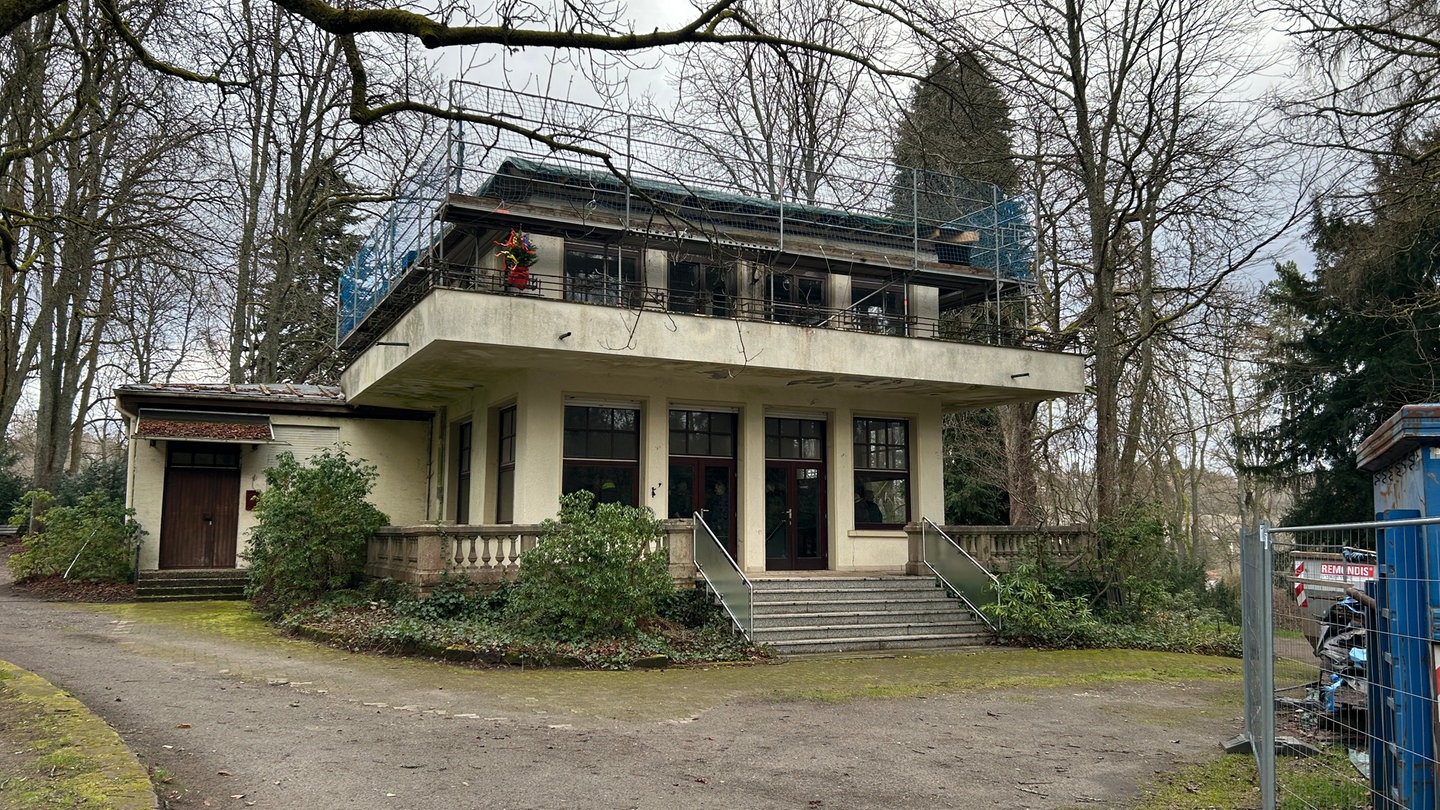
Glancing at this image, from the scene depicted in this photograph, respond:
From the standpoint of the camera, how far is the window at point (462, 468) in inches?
761

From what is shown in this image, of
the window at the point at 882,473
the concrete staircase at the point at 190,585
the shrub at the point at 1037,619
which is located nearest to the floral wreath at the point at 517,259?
the window at the point at 882,473

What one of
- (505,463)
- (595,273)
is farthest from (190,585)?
(595,273)

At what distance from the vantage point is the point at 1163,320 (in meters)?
19.2

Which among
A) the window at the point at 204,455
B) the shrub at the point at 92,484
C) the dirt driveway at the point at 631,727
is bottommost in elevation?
the dirt driveway at the point at 631,727

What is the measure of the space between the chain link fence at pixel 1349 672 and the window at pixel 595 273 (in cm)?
1133

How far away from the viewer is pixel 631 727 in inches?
329

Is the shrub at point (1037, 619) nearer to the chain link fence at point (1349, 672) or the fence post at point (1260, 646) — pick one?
the chain link fence at point (1349, 672)

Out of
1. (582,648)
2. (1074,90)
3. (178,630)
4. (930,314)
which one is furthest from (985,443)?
(178,630)

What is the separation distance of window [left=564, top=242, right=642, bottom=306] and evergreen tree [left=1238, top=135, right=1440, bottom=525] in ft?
40.6

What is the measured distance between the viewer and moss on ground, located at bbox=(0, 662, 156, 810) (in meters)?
5.22

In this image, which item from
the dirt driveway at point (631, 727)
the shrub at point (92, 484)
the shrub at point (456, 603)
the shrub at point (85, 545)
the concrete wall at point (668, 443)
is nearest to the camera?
the dirt driveway at point (631, 727)

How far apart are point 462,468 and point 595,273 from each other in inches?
213

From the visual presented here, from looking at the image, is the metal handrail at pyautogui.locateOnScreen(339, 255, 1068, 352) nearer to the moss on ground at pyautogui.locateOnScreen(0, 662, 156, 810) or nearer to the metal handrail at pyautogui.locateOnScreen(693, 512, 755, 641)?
the metal handrail at pyautogui.locateOnScreen(693, 512, 755, 641)

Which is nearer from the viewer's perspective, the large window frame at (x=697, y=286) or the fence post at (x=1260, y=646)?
the fence post at (x=1260, y=646)
